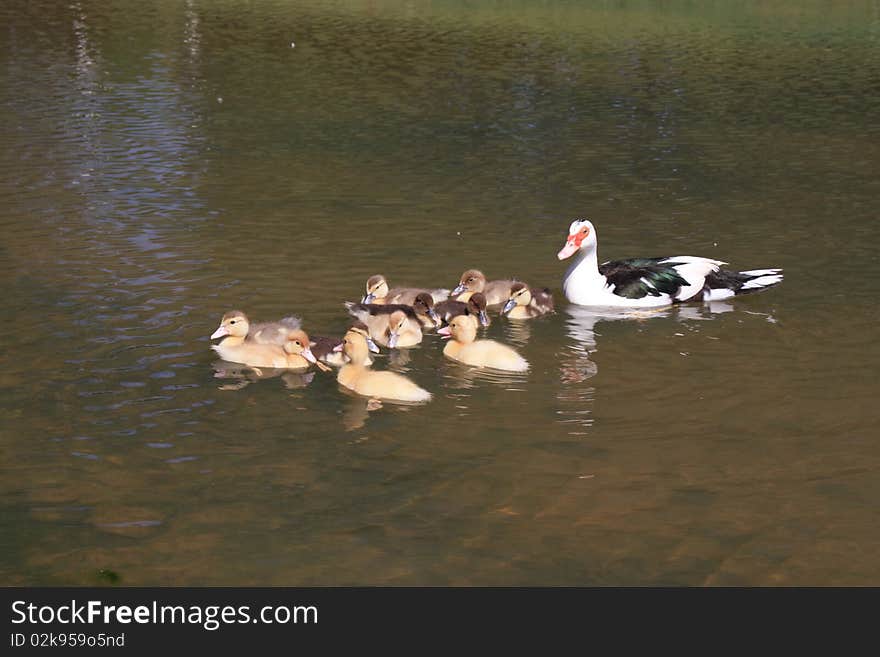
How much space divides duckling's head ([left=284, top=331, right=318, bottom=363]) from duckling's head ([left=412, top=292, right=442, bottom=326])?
1347 mm

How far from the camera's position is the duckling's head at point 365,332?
10680 millimetres

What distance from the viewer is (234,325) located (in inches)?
428

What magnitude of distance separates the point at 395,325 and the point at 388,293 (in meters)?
1.04

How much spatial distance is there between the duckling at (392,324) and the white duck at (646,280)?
208 cm

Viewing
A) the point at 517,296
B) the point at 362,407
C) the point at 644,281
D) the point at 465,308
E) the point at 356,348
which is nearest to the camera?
the point at 362,407

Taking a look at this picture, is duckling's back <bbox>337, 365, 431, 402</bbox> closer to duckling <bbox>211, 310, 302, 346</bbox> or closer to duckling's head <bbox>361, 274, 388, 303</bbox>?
duckling <bbox>211, 310, 302, 346</bbox>

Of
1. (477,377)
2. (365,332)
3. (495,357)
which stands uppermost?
(365,332)

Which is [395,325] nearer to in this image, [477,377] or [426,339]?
[426,339]

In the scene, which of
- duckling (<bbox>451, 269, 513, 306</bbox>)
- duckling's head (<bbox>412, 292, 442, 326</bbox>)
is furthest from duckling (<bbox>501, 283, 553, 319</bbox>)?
duckling's head (<bbox>412, 292, 442, 326</bbox>)

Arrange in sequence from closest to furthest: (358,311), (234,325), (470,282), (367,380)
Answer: (367,380) → (234,325) → (358,311) → (470,282)

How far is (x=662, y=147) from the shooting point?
21344 mm

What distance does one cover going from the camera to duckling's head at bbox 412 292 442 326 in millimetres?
11711

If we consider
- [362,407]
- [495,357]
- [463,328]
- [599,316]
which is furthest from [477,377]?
[599,316]

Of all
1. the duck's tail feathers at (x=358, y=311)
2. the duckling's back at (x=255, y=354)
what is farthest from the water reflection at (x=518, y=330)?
the duckling's back at (x=255, y=354)
